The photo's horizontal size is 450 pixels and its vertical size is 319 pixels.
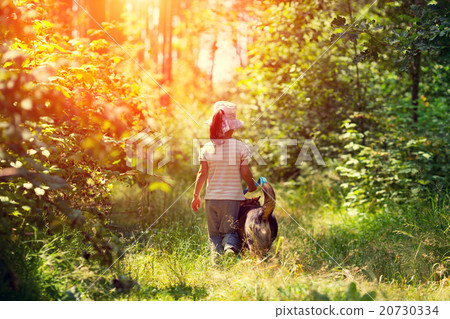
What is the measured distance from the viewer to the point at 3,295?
9.46ft

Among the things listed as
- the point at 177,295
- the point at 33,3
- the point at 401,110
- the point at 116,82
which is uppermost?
the point at 33,3

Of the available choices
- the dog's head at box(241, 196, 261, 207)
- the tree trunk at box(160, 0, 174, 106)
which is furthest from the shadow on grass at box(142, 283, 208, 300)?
the tree trunk at box(160, 0, 174, 106)

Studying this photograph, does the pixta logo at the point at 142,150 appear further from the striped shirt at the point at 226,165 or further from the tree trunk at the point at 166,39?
the tree trunk at the point at 166,39

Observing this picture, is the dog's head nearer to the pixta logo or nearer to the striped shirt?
the striped shirt

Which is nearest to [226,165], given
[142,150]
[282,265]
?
[142,150]

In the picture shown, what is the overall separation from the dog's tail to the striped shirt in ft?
1.51

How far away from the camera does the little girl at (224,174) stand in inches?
177

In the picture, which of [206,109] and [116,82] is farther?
[206,109]

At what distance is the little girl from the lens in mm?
4492

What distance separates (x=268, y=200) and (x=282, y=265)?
60cm

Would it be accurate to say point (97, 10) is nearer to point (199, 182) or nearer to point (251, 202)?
point (199, 182)
